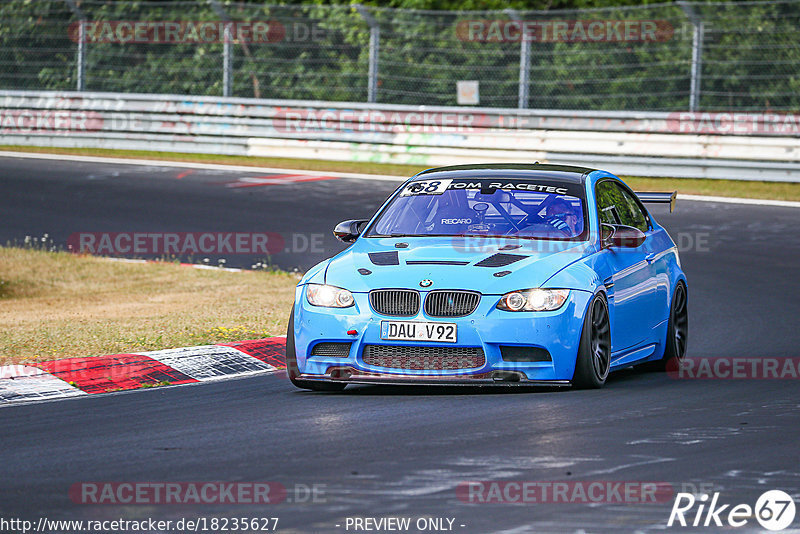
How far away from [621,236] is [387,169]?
16.2 metres

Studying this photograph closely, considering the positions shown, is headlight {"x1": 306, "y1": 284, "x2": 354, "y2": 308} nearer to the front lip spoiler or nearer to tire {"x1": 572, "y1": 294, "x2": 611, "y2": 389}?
the front lip spoiler

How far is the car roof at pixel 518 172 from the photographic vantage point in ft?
32.3

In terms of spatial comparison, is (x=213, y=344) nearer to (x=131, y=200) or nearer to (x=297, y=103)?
(x=131, y=200)


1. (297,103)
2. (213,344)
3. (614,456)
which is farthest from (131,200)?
(614,456)

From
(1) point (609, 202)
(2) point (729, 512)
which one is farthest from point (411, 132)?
(2) point (729, 512)

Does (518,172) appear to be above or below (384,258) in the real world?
above

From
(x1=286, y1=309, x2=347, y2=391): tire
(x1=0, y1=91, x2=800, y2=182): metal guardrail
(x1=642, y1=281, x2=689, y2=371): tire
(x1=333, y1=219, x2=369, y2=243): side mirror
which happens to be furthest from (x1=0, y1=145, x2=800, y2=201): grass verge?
(x1=286, y1=309, x2=347, y2=391): tire

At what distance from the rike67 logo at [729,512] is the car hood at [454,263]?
2.73 m

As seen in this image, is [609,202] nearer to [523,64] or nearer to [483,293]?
[483,293]

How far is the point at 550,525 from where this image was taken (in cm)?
540

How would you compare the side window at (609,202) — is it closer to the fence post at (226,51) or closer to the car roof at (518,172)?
the car roof at (518,172)

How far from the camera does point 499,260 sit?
28.2ft

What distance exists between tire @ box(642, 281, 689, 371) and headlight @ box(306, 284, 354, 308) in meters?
2.80

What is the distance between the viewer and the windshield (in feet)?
30.8
